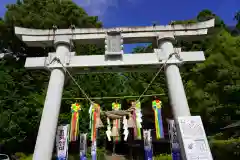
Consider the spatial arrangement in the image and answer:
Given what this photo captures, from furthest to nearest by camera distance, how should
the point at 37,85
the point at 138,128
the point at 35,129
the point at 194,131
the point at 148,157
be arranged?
1. the point at 37,85
2. the point at 35,129
3. the point at 148,157
4. the point at 138,128
5. the point at 194,131

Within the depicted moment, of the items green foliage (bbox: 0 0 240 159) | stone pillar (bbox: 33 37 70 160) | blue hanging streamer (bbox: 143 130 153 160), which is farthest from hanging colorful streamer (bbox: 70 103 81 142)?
green foliage (bbox: 0 0 240 159)

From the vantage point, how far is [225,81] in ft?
44.3

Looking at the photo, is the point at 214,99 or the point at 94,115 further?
the point at 214,99

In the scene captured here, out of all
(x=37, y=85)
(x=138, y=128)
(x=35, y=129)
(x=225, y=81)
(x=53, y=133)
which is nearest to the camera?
(x=53, y=133)

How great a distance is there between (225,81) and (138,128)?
347 inches

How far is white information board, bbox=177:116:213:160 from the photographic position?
5.20m

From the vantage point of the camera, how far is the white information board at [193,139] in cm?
520

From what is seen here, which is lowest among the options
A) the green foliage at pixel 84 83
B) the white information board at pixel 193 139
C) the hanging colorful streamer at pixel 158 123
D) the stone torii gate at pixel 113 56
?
the white information board at pixel 193 139

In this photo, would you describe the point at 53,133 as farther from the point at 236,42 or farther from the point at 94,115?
the point at 236,42

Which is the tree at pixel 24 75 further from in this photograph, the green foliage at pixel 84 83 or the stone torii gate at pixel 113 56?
the stone torii gate at pixel 113 56

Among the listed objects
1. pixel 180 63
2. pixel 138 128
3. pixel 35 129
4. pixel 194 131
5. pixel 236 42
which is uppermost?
pixel 236 42

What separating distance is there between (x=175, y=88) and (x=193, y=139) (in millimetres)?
1555

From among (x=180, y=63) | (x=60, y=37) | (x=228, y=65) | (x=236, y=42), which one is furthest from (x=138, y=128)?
(x=236, y=42)

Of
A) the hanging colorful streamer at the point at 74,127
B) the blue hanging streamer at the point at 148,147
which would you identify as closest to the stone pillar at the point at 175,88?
the hanging colorful streamer at the point at 74,127
